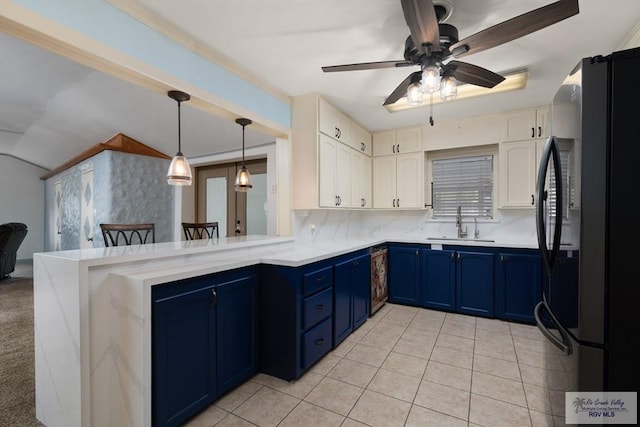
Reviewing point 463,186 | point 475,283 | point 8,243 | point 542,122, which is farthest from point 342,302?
point 8,243

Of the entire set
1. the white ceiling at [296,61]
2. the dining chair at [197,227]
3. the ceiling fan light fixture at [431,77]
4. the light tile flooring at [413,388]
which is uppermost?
the white ceiling at [296,61]

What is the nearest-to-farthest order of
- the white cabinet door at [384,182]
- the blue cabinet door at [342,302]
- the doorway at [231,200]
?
the blue cabinet door at [342,302] → the white cabinet door at [384,182] → the doorway at [231,200]

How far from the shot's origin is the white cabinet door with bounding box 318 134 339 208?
322 centimetres

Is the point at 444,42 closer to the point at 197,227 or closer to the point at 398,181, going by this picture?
the point at 398,181

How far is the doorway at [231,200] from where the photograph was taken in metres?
A: 4.53

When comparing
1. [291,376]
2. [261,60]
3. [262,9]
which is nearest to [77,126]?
[261,60]

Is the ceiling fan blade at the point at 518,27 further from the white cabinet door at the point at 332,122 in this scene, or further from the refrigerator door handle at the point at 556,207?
the white cabinet door at the point at 332,122

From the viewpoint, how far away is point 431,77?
1.89 m

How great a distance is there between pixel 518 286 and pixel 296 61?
3.32 metres

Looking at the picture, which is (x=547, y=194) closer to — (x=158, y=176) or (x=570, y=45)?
(x=570, y=45)

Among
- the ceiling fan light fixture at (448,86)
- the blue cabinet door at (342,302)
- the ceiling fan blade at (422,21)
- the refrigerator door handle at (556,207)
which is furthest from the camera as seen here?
the blue cabinet door at (342,302)

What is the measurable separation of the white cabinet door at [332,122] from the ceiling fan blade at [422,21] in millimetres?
1622

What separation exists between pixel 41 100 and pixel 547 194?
5.29m

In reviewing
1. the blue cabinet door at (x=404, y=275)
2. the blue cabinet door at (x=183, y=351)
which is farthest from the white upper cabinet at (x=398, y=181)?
the blue cabinet door at (x=183, y=351)
